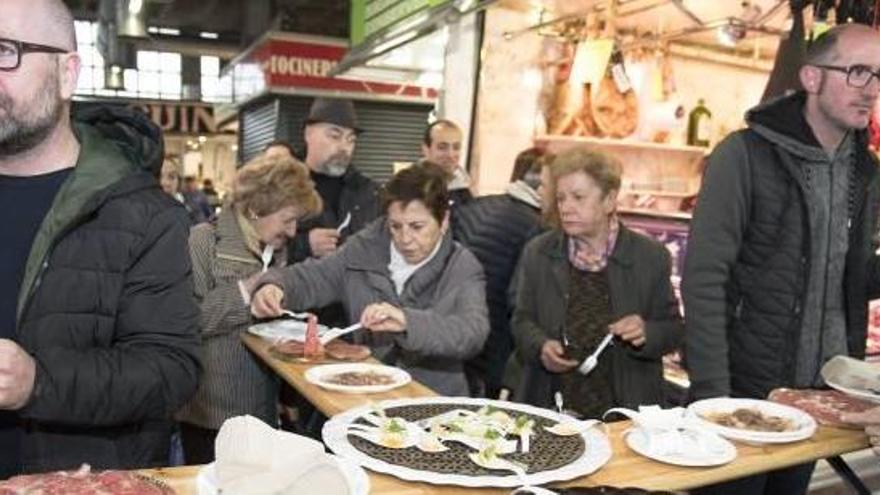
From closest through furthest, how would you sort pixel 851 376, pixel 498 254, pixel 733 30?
pixel 851 376 → pixel 498 254 → pixel 733 30

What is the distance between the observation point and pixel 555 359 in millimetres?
3338

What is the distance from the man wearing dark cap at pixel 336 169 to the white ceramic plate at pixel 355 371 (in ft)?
6.43

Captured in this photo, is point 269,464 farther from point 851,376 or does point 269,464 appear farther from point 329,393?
point 851,376

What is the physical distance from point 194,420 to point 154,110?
1913 cm

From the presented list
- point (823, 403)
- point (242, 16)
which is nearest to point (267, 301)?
point (823, 403)

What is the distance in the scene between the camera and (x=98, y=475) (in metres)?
1.67

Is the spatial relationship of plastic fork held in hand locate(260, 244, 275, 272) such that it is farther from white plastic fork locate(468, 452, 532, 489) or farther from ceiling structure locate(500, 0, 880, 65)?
ceiling structure locate(500, 0, 880, 65)

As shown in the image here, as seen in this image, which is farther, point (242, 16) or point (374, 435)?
point (242, 16)

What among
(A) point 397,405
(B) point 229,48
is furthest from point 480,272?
(B) point 229,48

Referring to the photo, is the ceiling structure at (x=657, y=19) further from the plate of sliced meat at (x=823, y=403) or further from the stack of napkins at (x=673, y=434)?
the stack of napkins at (x=673, y=434)

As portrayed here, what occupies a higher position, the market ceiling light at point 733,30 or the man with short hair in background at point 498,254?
the market ceiling light at point 733,30

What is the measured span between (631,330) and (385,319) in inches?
38.7

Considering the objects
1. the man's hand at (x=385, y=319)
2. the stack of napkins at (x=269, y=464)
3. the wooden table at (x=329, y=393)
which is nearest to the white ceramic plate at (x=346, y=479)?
the stack of napkins at (x=269, y=464)

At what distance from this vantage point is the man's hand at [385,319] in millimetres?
3080
